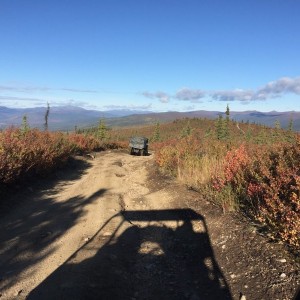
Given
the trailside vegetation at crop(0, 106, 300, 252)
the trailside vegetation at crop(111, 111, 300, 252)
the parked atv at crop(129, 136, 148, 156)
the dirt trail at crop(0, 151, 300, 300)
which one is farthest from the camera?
the parked atv at crop(129, 136, 148, 156)

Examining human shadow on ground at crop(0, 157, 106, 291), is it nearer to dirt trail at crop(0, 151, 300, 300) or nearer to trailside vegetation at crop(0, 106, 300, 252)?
dirt trail at crop(0, 151, 300, 300)

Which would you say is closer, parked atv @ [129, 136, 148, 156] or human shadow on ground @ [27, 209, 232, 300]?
human shadow on ground @ [27, 209, 232, 300]

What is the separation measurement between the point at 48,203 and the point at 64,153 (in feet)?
25.2

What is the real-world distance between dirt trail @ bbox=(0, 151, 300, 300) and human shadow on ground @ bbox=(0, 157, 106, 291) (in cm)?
2

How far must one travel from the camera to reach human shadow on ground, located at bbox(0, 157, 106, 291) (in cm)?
632

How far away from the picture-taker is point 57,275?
19.2 ft

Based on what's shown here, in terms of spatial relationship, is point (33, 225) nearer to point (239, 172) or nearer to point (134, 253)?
point (134, 253)

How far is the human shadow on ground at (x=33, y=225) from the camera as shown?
6.32 metres

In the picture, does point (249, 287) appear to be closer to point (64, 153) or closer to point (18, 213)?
point (18, 213)

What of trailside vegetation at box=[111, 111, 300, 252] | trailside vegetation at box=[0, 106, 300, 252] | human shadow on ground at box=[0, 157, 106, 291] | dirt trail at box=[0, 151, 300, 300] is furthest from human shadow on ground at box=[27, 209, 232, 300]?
trailside vegetation at box=[0, 106, 300, 252]

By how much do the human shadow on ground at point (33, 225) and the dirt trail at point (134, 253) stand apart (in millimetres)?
19

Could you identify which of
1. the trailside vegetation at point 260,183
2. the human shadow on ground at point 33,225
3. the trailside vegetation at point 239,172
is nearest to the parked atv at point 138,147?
the trailside vegetation at point 239,172

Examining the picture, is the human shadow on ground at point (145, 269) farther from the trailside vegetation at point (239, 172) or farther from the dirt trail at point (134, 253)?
the trailside vegetation at point (239, 172)

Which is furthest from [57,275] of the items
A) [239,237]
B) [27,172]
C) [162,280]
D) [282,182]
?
[27,172]
